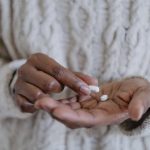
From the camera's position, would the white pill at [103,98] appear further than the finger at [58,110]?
Yes

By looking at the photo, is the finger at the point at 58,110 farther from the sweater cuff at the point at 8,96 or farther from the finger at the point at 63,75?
the sweater cuff at the point at 8,96

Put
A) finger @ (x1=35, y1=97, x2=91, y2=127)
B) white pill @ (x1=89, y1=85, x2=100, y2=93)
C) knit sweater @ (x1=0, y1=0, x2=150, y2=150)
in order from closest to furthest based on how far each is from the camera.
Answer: finger @ (x1=35, y1=97, x2=91, y2=127), white pill @ (x1=89, y1=85, x2=100, y2=93), knit sweater @ (x1=0, y1=0, x2=150, y2=150)

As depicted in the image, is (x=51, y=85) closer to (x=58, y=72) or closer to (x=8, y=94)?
(x=58, y=72)

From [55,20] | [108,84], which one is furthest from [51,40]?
[108,84]

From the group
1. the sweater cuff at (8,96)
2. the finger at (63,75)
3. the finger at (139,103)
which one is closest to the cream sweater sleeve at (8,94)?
the sweater cuff at (8,96)

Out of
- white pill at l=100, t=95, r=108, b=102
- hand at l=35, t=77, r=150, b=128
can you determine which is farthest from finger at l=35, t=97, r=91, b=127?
white pill at l=100, t=95, r=108, b=102

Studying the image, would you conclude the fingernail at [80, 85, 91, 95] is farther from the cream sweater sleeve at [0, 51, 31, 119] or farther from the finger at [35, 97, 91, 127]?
the cream sweater sleeve at [0, 51, 31, 119]
